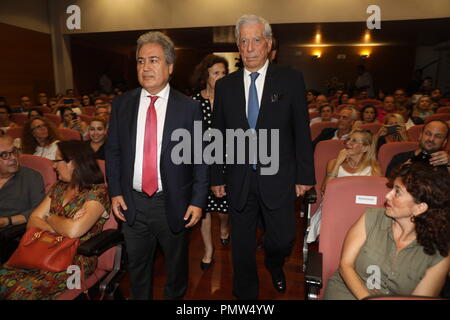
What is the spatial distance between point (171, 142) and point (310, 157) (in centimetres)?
77

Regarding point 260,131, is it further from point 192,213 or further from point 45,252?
point 45,252

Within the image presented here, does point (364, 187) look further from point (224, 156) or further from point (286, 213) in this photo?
point (224, 156)

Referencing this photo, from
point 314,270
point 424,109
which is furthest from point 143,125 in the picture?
point 424,109

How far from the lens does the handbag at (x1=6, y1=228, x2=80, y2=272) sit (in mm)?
1540

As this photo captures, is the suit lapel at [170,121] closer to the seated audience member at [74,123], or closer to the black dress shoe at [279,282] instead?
the black dress shoe at [279,282]

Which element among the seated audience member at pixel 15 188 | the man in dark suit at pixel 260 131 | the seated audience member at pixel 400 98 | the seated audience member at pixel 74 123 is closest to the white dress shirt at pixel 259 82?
the man in dark suit at pixel 260 131

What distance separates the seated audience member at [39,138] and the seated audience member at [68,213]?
1.70 m

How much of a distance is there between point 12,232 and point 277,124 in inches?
63.6

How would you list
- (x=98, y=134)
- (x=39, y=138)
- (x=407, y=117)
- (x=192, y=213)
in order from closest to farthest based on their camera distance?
(x=192, y=213)
(x=98, y=134)
(x=39, y=138)
(x=407, y=117)

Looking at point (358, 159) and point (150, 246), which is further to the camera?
point (358, 159)

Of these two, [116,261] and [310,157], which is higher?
[310,157]

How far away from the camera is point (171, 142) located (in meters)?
1.49

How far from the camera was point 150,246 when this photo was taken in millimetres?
1714
